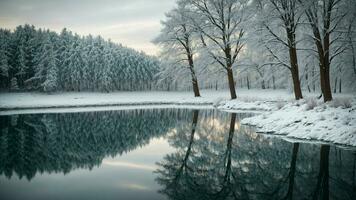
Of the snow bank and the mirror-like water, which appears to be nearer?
the mirror-like water

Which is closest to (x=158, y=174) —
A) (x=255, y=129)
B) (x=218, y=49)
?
(x=255, y=129)

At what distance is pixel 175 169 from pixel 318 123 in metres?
7.48

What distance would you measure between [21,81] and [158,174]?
7657 centimetres

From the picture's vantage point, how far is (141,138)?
1390 centimetres

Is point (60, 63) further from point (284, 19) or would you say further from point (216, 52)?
point (284, 19)

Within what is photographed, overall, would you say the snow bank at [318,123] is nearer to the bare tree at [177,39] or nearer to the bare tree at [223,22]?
the bare tree at [223,22]

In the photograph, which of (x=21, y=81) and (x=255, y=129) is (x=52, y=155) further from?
(x=21, y=81)

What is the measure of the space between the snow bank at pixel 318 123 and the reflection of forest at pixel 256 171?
107cm

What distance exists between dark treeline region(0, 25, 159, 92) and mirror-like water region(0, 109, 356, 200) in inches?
2422

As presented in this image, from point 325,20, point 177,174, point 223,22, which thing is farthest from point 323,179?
point 223,22

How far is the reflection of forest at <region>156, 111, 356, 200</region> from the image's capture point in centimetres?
619

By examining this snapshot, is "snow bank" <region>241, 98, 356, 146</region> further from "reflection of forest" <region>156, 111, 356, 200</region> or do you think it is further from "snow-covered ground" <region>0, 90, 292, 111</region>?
"snow-covered ground" <region>0, 90, 292, 111</region>

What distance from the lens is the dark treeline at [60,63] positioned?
7181 centimetres

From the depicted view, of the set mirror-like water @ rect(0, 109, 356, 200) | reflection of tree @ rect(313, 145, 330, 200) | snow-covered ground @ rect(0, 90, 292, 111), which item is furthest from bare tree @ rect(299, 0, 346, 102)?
snow-covered ground @ rect(0, 90, 292, 111)
